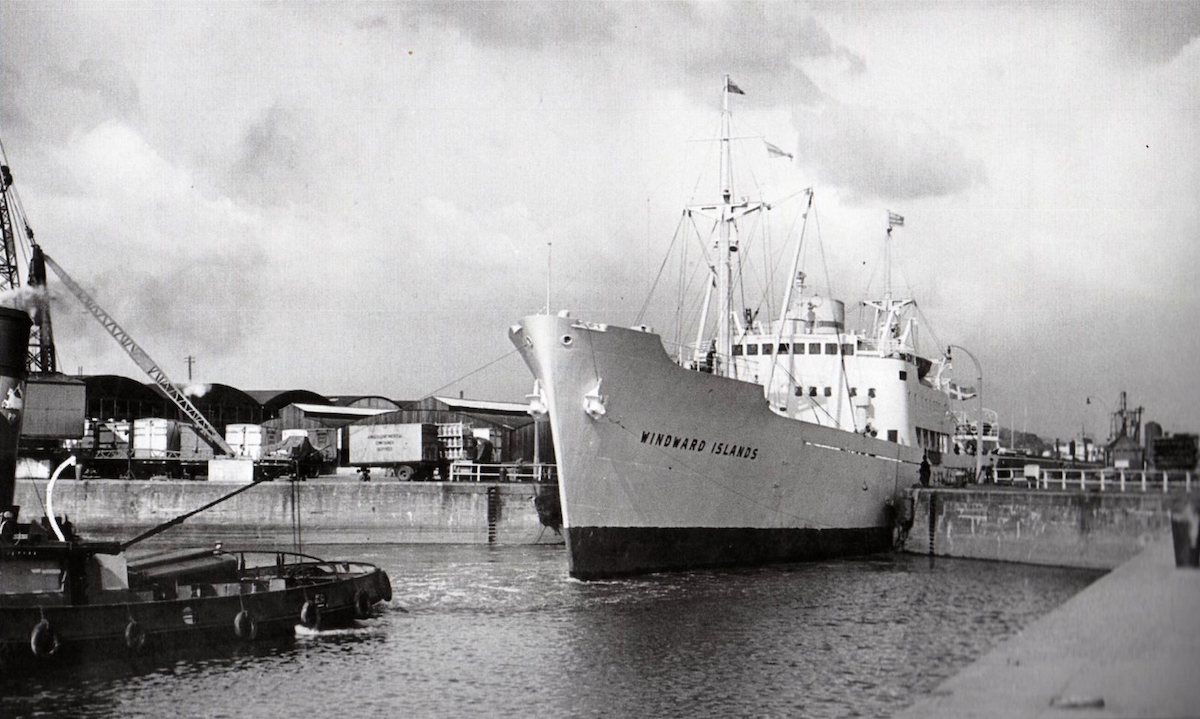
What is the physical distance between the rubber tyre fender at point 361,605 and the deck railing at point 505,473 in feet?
77.0

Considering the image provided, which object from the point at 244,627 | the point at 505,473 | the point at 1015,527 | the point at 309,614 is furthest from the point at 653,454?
the point at 505,473

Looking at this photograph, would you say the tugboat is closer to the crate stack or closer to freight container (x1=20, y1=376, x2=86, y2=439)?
the crate stack

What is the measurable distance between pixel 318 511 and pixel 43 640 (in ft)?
95.9

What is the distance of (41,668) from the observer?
19.2 metres

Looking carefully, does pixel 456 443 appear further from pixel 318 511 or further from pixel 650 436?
pixel 650 436

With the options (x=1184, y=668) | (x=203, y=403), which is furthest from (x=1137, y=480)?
(x=203, y=403)

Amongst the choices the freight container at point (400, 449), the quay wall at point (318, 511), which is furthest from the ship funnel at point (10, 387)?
the freight container at point (400, 449)

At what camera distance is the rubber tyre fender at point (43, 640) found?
18.8m

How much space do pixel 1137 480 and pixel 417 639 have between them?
17.8m

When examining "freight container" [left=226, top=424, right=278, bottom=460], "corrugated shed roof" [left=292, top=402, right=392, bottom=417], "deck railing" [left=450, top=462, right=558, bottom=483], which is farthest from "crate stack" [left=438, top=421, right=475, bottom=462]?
"corrugated shed roof" [left=292, top=402, right=392, bottom=417]

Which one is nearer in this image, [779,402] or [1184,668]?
[1184,668]

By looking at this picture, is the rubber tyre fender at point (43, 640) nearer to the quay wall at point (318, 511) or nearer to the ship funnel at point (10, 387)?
the ship funnel at point (10, 387)

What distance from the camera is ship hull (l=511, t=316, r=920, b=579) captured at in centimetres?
3156

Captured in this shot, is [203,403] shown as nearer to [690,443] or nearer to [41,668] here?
[690,443]
